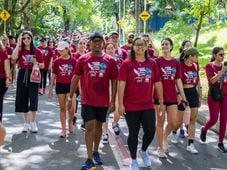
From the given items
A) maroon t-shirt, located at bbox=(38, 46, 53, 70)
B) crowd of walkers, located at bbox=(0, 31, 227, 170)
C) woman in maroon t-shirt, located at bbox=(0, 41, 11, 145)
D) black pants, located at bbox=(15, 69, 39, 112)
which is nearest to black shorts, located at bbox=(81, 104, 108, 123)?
crowd of walkers, located at bbox=(0, 31, 227, 170)

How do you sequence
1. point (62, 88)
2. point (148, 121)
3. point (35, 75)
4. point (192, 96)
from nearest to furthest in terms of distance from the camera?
point (148, 121)
point (192, 96)
point (62, 88)
point (35, 75)

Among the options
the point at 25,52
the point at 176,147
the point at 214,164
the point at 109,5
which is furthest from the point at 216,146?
the point at 109,5

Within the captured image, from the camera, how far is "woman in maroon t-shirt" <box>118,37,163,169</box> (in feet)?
21.9

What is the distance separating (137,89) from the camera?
6.70m

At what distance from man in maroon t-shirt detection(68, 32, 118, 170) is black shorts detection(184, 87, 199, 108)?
5.88 feet

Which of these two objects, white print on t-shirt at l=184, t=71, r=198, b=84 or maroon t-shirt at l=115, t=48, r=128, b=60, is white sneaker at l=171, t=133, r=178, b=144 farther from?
maroon t-shirt at l=115, t=48, r=128, b=60

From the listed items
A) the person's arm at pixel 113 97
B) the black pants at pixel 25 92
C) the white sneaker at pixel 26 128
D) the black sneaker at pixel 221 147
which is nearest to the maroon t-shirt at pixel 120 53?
the black pants at pixel 25 92

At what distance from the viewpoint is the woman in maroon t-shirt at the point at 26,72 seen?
9555 mm

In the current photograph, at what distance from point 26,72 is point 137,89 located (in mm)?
3623

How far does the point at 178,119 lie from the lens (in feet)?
27.6

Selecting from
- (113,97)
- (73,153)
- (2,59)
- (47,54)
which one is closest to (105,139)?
(73,153)

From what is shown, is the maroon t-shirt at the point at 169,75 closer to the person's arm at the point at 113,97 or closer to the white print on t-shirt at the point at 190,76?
the white print on t-shirt at the point at 190,76

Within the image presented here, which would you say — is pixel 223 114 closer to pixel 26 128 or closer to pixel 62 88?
pixel 62 88

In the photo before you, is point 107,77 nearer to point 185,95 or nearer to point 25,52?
point 185,95
